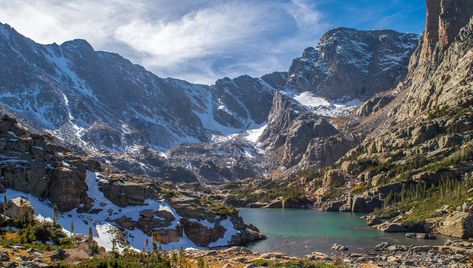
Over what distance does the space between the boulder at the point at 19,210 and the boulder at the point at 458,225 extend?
224 ft

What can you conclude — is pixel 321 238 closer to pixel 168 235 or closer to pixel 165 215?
pixel 168 235

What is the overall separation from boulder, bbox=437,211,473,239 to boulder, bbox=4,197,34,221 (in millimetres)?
68405

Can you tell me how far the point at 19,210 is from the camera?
6266 centimetres

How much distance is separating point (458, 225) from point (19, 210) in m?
70.8

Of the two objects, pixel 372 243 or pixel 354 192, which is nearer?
pixel 372 243

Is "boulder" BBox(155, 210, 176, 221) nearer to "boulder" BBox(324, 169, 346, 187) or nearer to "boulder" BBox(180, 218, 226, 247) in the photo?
"boulder" BBox(180, 218, 226, 247)

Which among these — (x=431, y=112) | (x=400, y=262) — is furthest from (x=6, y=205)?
(x=431, y=112)

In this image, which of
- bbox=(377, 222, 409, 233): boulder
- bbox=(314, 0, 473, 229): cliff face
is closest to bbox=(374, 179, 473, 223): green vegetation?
bbox=(314, 0, 473, 229): cliff face

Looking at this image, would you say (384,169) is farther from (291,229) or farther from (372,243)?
(372,243)

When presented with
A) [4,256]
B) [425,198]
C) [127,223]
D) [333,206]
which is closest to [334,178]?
[333,206]

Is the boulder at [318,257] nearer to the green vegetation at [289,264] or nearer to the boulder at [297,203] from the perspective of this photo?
the green vegetation at [289,264]

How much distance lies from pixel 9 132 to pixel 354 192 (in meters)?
120

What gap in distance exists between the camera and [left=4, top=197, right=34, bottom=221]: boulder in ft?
197

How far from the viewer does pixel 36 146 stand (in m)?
77.0
